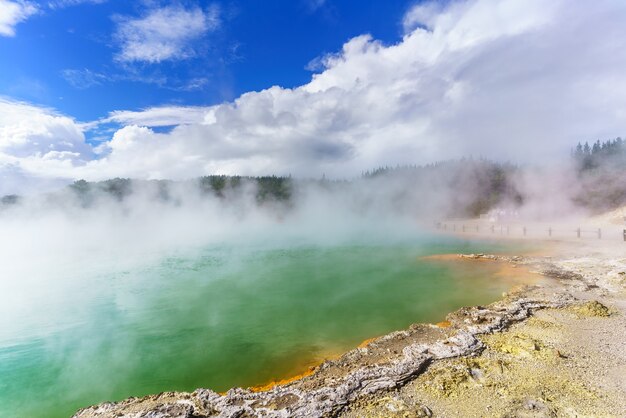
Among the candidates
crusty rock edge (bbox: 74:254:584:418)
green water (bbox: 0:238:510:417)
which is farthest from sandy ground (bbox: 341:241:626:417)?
green water (bbox: 0:238:510:417)

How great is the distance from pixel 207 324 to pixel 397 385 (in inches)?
298

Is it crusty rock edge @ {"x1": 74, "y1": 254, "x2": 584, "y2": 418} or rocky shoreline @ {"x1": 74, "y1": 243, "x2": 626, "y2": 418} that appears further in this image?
crusty rock edge @ {"x1": 74, "y1": 254, "x2": 584, "y2": 418}

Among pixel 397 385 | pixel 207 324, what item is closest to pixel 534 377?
pixel 397 385

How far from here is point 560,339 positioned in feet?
25.7

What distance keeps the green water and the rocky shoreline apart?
1.24 m

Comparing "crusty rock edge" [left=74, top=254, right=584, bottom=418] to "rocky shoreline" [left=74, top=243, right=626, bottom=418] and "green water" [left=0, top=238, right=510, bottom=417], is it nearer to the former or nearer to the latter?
"rocky shoreline" [left=74, top=243, right=626, bottom=418]

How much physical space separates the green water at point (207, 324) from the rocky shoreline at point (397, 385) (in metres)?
1.24

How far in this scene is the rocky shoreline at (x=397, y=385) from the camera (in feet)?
18.3

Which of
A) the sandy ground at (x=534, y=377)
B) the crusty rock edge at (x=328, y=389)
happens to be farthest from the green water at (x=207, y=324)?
the sandy ground at (x=534, y=377)

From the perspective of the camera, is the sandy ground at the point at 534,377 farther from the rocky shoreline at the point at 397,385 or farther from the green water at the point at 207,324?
the green water at the point at 207,324

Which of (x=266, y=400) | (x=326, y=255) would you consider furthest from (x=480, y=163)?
(x=266, y=400)

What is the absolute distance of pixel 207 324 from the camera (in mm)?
11523

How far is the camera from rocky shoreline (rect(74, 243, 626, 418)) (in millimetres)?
5590

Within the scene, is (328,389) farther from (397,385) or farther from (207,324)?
(207,324)
